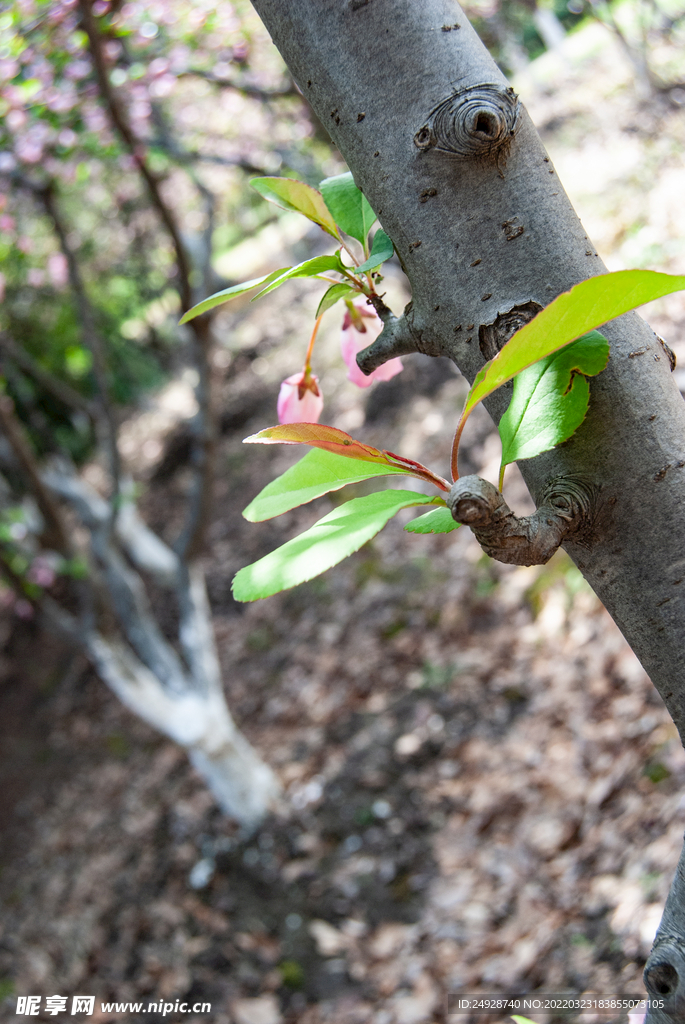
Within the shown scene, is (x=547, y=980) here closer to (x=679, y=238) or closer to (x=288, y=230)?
(x=679, y=238)

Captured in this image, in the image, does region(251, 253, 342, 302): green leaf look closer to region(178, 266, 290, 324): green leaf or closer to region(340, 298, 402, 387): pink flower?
region(178, 266, 290, 324): green leaf

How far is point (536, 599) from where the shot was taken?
291 cm

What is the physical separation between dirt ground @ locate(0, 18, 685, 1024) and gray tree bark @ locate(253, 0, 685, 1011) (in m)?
1.28

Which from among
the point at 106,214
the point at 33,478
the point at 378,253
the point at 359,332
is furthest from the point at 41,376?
the point at 106,214

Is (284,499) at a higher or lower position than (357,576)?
lower

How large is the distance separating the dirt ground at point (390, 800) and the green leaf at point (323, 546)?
4.43 ft

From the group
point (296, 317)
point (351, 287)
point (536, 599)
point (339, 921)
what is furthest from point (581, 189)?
point (351, 287)

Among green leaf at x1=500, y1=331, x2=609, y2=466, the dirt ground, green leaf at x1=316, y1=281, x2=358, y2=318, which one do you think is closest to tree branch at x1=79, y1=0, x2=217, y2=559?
the dirt ground

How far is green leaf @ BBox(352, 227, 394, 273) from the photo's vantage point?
52cm

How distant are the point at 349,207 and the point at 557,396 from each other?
0.28 m

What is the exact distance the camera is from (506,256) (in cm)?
44

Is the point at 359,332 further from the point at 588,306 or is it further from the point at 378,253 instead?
the point at 588,306

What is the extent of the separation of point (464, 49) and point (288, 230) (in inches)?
439

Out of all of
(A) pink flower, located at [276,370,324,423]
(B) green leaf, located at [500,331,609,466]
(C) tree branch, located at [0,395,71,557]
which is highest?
(C) tree branch, located at [0,395,71,557]
